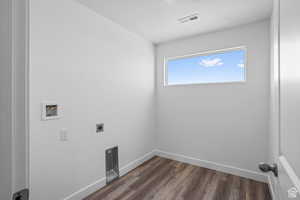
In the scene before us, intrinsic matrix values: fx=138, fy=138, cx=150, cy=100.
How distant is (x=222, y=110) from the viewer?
2.46 m

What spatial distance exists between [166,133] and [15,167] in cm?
276

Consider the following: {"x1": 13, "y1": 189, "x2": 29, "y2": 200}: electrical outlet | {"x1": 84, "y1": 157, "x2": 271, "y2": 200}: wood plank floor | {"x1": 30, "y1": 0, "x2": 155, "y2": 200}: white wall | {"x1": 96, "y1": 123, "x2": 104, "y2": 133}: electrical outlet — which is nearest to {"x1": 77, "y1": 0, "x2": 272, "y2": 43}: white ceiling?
{"x1": 30, "y1": 0, "x2": 155, "y2": 200}: white wall

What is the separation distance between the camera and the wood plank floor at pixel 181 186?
6.03 ft

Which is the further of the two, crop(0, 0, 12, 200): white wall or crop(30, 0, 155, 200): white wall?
crop(30, 0, 155, 200): white wall

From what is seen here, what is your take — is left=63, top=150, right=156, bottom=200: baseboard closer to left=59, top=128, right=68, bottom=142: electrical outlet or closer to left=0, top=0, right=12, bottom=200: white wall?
left=59, top=128, right=68, bottom=142: electrical outlet

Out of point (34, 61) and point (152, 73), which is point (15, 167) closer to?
point (34, 61)

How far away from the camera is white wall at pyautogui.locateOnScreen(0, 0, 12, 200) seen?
1.37 ft

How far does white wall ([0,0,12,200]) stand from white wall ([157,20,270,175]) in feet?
8.62

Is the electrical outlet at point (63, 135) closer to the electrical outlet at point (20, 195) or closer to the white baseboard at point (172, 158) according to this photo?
the white baseboard at point (172, 158)

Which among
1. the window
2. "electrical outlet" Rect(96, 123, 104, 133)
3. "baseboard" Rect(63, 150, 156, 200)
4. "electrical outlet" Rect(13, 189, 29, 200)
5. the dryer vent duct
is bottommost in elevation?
"baseboard" Rect(63, 150, 156, 200)

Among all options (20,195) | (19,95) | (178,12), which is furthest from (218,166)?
(19,95)

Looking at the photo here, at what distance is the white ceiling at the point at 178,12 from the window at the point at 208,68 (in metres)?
0.47

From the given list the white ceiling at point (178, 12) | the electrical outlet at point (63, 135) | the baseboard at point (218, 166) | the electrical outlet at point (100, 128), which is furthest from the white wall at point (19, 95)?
the baseboard at point (218, 166)

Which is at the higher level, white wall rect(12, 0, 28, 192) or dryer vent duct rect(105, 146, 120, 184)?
white wall rect(12, 0, 28, 192)
